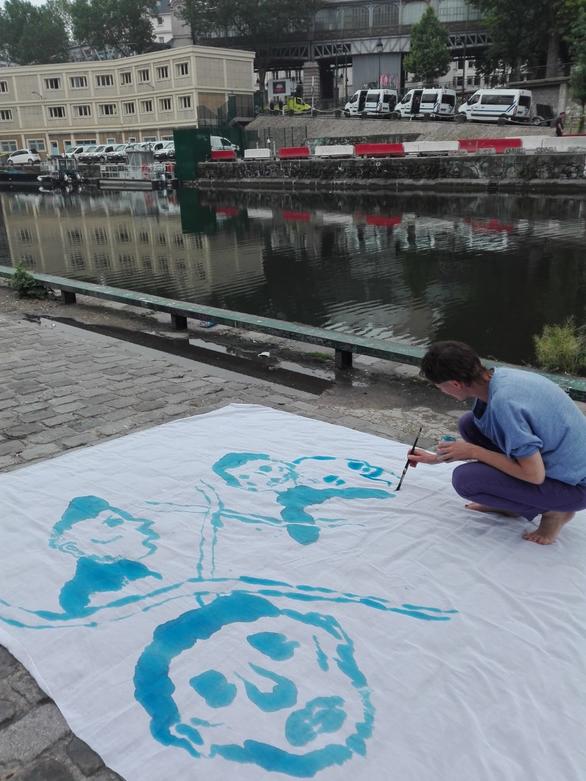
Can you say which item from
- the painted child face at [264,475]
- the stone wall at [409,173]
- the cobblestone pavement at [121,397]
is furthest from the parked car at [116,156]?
the painted child face at [264,475]

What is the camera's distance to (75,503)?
149 inches

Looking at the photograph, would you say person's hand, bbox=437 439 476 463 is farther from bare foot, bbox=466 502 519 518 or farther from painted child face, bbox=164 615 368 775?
painted child face, bbox=164 615 368 775

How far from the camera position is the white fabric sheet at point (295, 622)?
2.21 m

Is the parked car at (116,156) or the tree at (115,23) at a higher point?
the tree at (115,23)

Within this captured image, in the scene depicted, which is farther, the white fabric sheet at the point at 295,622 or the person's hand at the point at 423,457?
the person's hand at the point at 423,457

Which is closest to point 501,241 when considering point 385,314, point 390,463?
Answer: point 385,314

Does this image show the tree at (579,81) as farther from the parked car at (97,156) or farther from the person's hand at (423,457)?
the person's hand at (423,457)

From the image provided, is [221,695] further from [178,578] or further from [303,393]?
[303,393]

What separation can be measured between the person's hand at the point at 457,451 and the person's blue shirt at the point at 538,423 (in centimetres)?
14

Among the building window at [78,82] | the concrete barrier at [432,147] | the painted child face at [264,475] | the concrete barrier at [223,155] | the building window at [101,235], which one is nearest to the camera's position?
the painted child face at [264,475]

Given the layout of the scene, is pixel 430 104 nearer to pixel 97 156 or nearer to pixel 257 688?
pixel 97 156

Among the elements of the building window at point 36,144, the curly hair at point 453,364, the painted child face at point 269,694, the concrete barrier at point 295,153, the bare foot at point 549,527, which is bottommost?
the painted child face at point 269,694

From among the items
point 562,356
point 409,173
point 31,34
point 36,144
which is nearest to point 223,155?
point 409,173

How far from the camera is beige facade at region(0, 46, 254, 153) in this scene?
50.2 m
